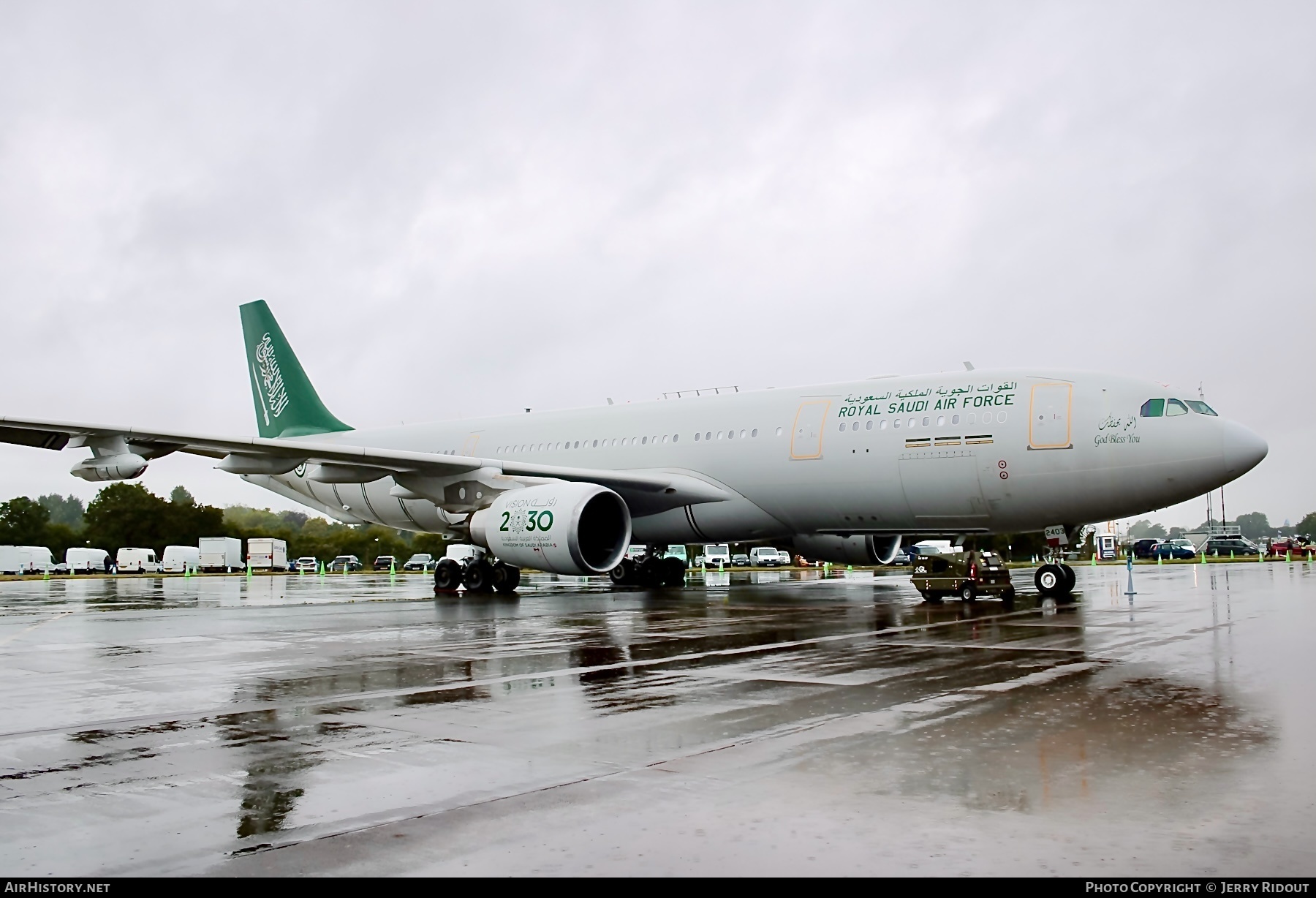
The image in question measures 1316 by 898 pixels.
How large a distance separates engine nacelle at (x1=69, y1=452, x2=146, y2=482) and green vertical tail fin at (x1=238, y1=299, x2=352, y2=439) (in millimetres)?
9946

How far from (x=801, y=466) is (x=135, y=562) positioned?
4655cm

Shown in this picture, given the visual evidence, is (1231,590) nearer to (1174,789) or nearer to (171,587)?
(1174,789)

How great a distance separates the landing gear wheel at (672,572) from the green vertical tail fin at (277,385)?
10374mm

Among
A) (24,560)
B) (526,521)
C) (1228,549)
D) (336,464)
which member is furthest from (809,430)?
(1228,549)

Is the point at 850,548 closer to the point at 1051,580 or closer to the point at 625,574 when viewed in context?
the point at 1051,580

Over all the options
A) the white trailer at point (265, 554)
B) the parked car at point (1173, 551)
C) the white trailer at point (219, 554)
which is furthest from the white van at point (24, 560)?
the parked car at point (1173, 551)

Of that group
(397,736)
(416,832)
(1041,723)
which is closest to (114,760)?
(397,736)

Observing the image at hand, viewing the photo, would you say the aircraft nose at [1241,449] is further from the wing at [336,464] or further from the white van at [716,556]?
the white van at [716,556]

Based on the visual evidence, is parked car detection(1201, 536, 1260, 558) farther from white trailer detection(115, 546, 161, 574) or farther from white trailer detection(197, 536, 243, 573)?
white trailer detection(115, 546, 161, 574)

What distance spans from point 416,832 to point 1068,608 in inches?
521

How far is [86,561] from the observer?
56875mm

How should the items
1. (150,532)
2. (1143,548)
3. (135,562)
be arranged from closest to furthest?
1. (135,562)
2. (1143,548)
3. (150,532)

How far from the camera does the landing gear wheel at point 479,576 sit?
21984mm

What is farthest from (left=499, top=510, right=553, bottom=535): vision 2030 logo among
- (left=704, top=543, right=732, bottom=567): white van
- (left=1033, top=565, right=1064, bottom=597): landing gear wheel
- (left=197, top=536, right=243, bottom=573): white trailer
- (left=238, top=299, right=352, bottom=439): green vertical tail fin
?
(left=197, top=536, right=243, bottom=573): white trailer
